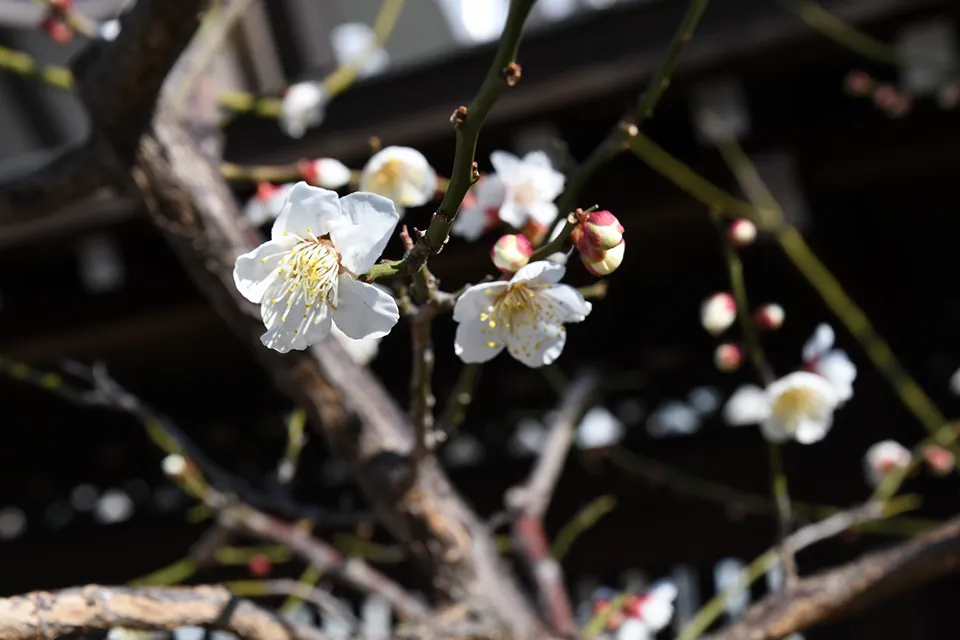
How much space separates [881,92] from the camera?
156 cm

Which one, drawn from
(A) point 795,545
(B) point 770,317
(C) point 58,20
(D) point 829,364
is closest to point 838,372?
(D) point 829,364

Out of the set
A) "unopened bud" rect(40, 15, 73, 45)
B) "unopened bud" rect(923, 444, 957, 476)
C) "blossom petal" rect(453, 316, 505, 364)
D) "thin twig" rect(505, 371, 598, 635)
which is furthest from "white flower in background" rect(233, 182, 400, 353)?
"unopened bud" rect(923, 444, 957, 476)

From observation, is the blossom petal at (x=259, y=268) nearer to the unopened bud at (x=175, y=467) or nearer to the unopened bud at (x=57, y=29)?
the unopened bud at (x=175, y=467)

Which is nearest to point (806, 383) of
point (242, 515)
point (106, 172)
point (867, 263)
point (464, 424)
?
point (242, 515)

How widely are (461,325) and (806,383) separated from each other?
1.65ft

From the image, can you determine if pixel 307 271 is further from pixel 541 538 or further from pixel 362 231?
pixel 541 538

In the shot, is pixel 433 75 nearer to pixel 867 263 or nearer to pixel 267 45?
pixel 267 45

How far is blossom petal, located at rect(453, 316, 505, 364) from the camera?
0.69 m

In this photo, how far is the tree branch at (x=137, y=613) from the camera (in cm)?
70

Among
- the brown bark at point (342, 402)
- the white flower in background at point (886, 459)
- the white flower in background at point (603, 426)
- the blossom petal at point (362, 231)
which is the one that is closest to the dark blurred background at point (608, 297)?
→ the white flower in background at point (603, 426)

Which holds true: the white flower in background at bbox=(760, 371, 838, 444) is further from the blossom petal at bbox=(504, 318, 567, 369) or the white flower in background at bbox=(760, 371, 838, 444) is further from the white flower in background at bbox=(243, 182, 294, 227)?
the white flower in background at bbox=(243, 182, 294, 227)

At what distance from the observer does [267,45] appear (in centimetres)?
196

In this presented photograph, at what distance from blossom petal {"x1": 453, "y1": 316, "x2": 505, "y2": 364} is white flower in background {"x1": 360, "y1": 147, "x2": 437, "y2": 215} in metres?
0.24

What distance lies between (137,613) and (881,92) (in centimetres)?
140
